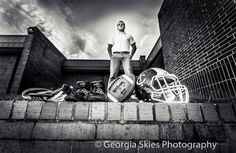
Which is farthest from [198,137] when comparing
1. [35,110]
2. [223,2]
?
[223,2]

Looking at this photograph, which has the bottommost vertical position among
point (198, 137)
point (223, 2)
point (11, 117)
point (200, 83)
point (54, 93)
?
point (198, 137)

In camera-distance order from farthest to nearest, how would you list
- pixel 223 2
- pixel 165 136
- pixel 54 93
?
pixel 223 2 < pixel 54 93 < pixel 165 136

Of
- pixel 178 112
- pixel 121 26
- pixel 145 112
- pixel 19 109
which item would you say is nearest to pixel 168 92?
pixel 178 112

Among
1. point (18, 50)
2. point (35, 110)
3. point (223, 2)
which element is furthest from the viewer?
point (18, 50)

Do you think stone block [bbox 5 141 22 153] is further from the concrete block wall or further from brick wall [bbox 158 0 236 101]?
brick wall [bbox 158 0 236 101]

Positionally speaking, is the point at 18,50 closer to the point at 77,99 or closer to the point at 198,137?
the point at 77,99

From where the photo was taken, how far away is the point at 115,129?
127cm

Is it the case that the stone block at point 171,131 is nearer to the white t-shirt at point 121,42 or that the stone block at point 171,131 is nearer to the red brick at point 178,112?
the red brick at point 178,112

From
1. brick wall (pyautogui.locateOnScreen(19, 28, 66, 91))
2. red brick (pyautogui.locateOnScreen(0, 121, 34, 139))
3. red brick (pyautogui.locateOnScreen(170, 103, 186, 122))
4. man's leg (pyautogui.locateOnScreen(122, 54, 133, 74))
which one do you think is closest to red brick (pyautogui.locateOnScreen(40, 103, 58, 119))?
red brick (pyautogui.locateOnScreen(0, 121, 34, 139))

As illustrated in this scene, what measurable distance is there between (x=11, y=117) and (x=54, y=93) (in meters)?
0.51

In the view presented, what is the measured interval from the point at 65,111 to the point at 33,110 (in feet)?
1.11

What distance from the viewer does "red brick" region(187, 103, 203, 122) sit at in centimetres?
133

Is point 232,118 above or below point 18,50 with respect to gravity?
below

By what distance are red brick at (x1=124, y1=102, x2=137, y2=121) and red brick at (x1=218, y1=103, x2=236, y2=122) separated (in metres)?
0.91
